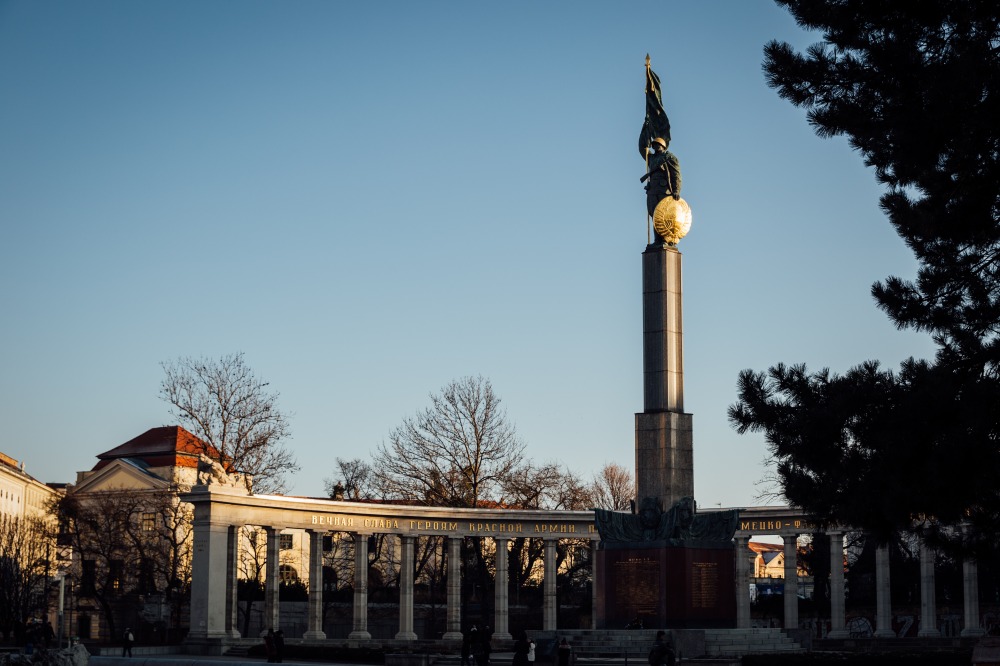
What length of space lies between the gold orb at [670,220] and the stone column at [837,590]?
17543 mm

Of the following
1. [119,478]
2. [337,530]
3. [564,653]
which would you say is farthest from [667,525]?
[119,478]

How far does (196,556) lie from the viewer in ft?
168

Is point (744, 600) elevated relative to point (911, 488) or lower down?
lower down

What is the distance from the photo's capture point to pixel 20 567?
7525cm

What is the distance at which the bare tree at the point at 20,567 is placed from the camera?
6694 centimetres

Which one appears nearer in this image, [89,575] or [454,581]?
[454,581]

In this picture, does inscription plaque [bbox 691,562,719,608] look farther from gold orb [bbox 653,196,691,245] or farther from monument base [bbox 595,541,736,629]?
gold orb [bbox 653,196,691,245]

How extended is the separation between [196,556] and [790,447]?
3380 centimetres

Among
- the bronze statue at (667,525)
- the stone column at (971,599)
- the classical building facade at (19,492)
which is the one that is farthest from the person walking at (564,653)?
the classical building facade at (19,492)

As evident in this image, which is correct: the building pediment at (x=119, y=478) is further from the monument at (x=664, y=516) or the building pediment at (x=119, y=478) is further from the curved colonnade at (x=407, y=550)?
the monument at (x=664, y=516)

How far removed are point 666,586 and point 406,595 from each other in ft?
68.4

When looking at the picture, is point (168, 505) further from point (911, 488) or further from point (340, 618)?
point (911, 488)

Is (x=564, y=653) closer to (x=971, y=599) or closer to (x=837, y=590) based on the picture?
(x=837, y=590)

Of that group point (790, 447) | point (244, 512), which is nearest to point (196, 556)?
point (244, 512)
